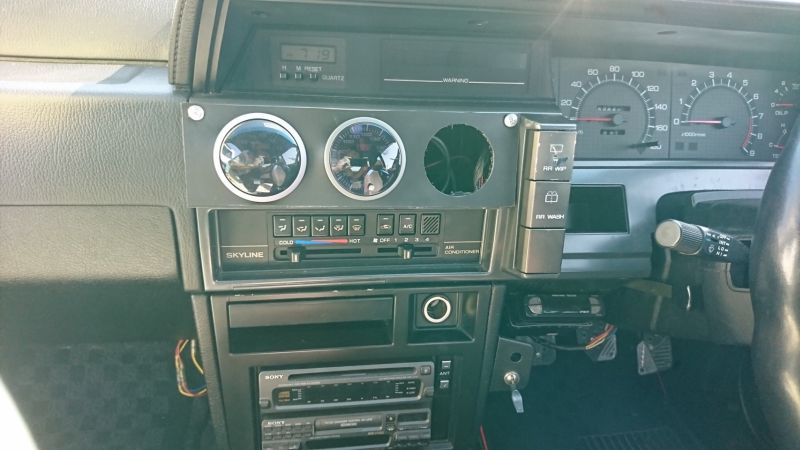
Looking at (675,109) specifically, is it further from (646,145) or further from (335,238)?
(335,238)

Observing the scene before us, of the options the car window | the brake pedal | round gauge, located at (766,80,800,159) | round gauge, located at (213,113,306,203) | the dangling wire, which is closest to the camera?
round gauge, located at (213,113,306,203)

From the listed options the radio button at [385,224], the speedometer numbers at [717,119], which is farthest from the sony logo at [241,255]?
the speedometer numbers at [717,119]

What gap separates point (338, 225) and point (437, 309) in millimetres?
368

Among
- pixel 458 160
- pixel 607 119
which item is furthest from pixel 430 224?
pixel 607 119

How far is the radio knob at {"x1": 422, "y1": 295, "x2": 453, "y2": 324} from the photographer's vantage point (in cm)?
146

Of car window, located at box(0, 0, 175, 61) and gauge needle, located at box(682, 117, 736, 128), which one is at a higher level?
car window, located at box(0, 0, 175, 61)

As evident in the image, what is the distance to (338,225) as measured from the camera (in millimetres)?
1287

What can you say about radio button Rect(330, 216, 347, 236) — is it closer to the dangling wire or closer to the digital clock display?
the digital clock display

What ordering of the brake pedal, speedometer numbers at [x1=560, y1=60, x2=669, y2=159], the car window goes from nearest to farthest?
the car window
speedometer numbers at [x1=560, y1=60, x2=669, y2=159]
the brake pedal

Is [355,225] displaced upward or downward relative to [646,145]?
downward

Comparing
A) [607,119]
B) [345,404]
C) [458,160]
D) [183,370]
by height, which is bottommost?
[183,370]

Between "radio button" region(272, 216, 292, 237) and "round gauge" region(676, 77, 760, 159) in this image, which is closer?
"radio button" region(272, 216, 292, 237)

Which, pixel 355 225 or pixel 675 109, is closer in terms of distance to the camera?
pixel 355 225

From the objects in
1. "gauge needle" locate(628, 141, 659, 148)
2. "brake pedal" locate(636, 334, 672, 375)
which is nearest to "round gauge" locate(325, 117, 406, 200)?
"gauge needle" locate(628, 141, 659, 148)
